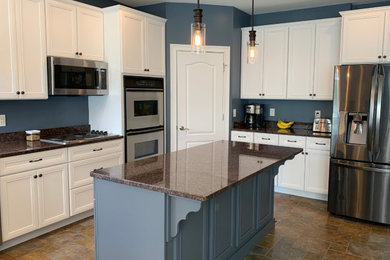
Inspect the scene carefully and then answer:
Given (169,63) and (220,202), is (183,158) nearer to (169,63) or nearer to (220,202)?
(220,202)

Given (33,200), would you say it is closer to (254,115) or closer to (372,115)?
(254,115)

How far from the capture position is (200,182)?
1.96 meters

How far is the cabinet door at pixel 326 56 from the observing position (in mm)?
4379

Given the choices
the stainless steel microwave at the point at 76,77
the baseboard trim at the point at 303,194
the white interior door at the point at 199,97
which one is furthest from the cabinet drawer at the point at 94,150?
the baseboard trim at the point at 303,194

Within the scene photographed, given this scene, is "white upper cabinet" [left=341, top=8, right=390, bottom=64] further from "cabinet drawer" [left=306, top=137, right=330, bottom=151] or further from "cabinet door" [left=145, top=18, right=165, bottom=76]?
"cabinet door" [left=145, top=18, right=165, bottom=76]

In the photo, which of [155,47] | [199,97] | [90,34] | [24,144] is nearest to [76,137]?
[24,144]

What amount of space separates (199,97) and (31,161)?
244cm

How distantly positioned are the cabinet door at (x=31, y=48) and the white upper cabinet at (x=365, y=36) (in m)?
3.44

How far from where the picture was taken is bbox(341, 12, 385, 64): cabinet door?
12.5 ft

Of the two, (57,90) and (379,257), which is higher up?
(57,90)

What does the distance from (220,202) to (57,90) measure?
218 cm

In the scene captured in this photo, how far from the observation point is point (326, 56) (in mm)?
4469

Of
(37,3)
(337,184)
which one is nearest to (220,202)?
(337,184)

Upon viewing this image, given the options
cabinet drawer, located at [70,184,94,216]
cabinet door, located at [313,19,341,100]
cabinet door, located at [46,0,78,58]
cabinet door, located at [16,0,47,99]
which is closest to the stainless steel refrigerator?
cabinet door, located at [313,19,341,100]
